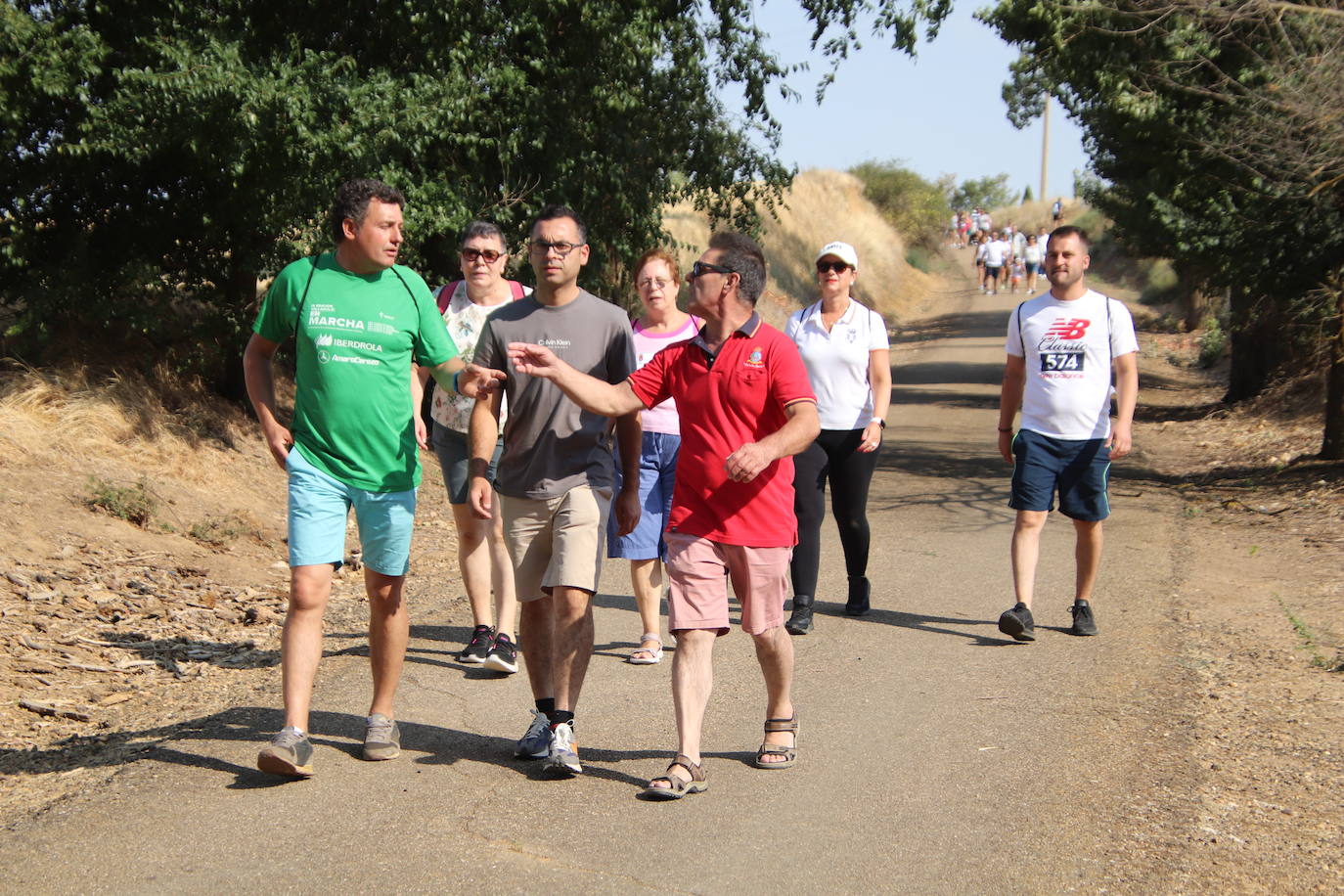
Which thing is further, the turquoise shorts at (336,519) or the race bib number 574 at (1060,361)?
the race bib number 574 at (1060,361)

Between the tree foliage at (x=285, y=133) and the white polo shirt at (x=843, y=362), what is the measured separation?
14.3ft

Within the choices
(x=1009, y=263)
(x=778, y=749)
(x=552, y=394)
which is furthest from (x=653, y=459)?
(x=1009, y=263)

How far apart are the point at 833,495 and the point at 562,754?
331cm

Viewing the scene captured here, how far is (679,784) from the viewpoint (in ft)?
15.5

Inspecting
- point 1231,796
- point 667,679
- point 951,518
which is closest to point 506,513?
point 667,679

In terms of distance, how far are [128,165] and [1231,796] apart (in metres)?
9.49

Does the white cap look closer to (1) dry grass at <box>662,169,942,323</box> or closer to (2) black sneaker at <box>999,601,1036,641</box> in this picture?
(2) black sneaker at <box>999,601,1036,641</box>

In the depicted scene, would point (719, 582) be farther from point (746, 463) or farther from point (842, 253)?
point (842, 253)

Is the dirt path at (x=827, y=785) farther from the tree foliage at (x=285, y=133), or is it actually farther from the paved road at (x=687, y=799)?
the tree foliage at (x=285, y=133)

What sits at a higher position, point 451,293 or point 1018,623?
point 451,293

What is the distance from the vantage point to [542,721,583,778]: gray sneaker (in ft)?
16.0

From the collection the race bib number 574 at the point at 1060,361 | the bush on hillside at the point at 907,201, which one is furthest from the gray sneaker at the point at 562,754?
the bush on hillside at the point at 907,201

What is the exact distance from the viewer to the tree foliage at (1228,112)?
1102 centimetres

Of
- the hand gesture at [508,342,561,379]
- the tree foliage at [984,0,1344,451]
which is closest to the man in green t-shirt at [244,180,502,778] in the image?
the hand gesture at [508,342,561,379]
